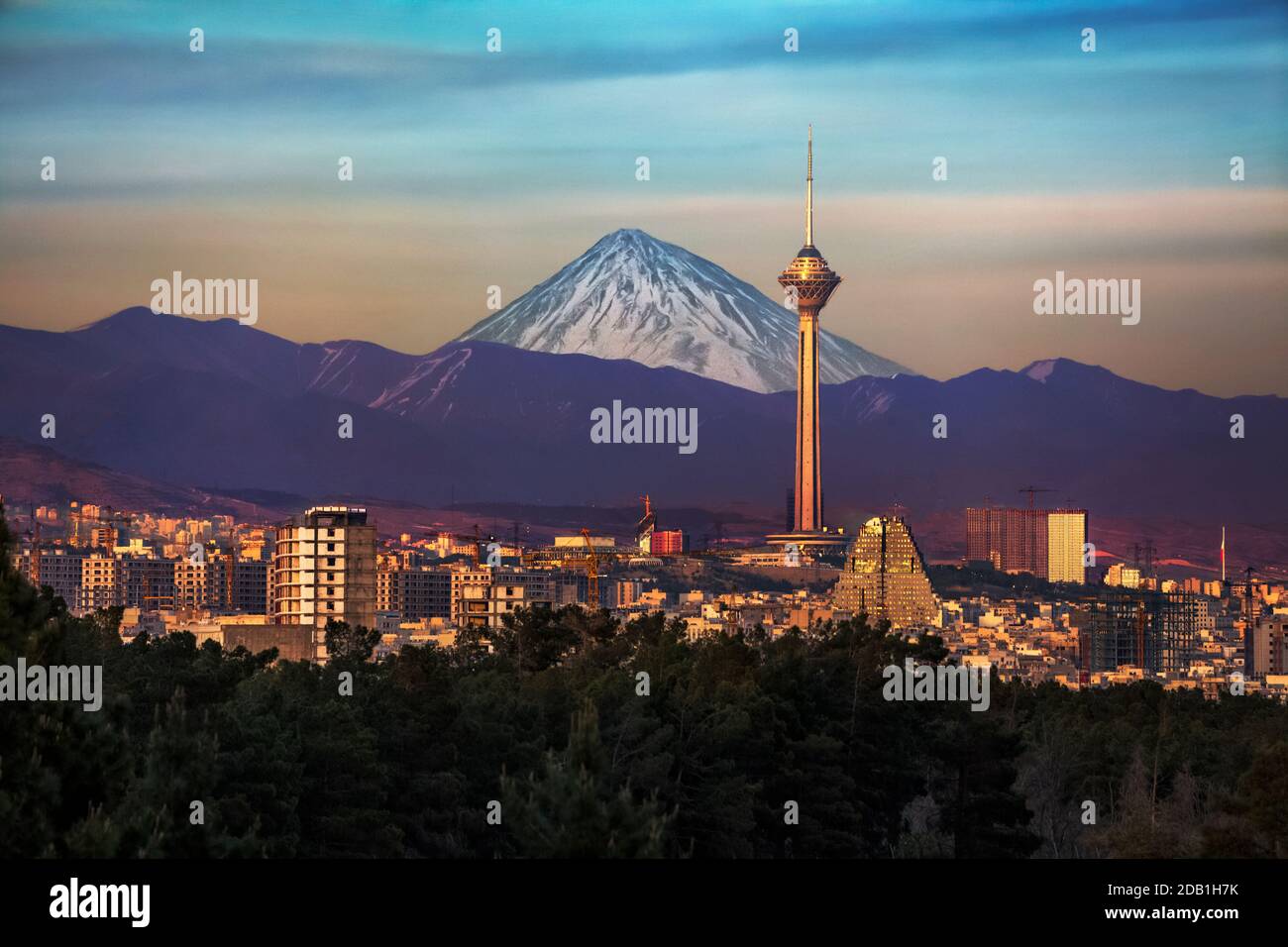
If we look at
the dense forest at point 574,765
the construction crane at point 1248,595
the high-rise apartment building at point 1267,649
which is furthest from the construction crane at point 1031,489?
the dense forest at point 574,765

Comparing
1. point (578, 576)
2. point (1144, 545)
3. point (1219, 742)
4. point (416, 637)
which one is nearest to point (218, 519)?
point (578, 576)

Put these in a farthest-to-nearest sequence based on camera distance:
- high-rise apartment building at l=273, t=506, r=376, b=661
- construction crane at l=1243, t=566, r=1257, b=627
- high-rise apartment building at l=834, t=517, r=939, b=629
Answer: high-rise apartment building at l=834, t=517, r=939, b=629 → construction crane at l=1243, t=566, r=1257, b=627 → high-rise apartment building at l=273, t=506, r=376, b=661

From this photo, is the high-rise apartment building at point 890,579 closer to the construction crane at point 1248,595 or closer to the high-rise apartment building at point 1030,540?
the high-rise apartment building at point 1030,540

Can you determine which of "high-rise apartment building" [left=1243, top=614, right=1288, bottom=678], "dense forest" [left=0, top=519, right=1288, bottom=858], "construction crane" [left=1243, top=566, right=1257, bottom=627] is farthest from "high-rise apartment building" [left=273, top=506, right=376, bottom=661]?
"dense forest" [left=0, top=519, right=1288, bottom=858]

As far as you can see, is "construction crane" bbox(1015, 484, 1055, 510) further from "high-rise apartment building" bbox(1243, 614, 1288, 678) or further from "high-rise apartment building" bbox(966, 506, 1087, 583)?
"high-rise apartment building" bbox(1243, 614, 1288, 678)

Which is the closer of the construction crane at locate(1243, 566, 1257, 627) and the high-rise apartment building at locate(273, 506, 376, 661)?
the high-rise apartment building at locate(273, 506, 376, 661)
